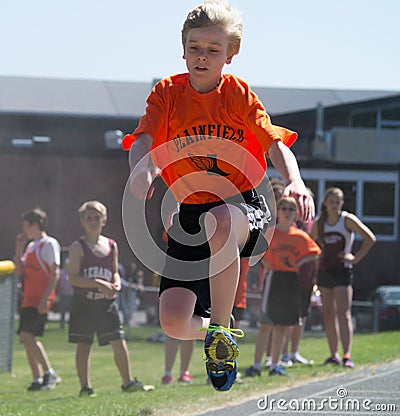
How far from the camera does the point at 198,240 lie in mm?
5172

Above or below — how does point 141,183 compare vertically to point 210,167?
below

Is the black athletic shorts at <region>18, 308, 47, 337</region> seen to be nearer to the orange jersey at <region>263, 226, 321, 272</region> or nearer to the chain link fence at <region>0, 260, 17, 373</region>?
the chain link fence at <region>0, 260, 17, 373</region>

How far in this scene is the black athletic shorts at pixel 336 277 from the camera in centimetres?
1059

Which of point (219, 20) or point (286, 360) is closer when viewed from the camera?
point (219, 20)

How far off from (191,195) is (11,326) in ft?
26.3

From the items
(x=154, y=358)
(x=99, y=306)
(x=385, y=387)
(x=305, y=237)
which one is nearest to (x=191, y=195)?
(x=385, y=387)

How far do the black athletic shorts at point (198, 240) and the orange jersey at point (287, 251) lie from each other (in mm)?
4948

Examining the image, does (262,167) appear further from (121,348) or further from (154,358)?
(154,358)

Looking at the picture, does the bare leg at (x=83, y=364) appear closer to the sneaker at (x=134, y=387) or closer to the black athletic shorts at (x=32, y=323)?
the sneaker at (x=134, y=387)

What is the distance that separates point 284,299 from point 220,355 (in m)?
5.35

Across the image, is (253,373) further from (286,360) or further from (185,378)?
(286,360)

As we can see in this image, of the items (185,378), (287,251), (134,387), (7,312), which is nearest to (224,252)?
(134,387)

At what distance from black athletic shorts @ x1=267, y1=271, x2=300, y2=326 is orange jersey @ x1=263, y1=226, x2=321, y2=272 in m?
0.09

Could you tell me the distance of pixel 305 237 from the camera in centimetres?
1046
